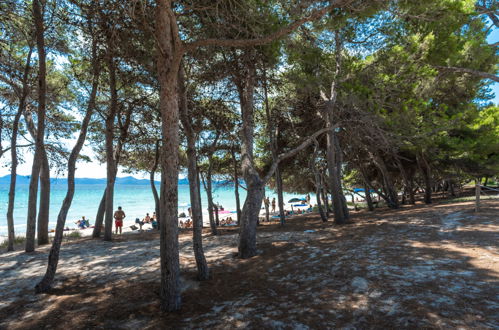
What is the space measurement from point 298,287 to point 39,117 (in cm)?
766

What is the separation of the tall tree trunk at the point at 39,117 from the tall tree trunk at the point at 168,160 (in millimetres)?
4220

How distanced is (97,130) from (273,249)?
10901mm

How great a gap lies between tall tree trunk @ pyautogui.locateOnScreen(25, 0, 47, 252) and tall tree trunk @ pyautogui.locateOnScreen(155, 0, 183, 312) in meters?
4.22

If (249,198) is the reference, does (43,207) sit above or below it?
above

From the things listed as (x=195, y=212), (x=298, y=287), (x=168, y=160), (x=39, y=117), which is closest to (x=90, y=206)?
(x=39, y=117)

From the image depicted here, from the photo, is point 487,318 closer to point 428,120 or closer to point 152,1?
point 152,1

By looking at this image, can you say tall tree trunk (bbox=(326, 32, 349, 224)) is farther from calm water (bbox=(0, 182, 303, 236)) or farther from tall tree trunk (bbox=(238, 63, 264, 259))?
calm water (bbox=(0, 182, 303, 236))

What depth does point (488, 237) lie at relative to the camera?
245 inches

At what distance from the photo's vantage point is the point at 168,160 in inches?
172

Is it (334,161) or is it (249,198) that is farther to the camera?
(334,161)

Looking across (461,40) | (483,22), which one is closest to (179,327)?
(461,40)

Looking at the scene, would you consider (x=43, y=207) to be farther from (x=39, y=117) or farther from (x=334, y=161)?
(x=334, y=161)

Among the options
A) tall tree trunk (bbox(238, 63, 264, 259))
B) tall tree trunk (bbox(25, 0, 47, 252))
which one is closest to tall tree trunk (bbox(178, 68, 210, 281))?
tall tree trunk (bbox(238, 63, 264, 259))

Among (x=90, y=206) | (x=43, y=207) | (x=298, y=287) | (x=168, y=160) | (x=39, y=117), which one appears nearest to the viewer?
(x=168, y=160)
